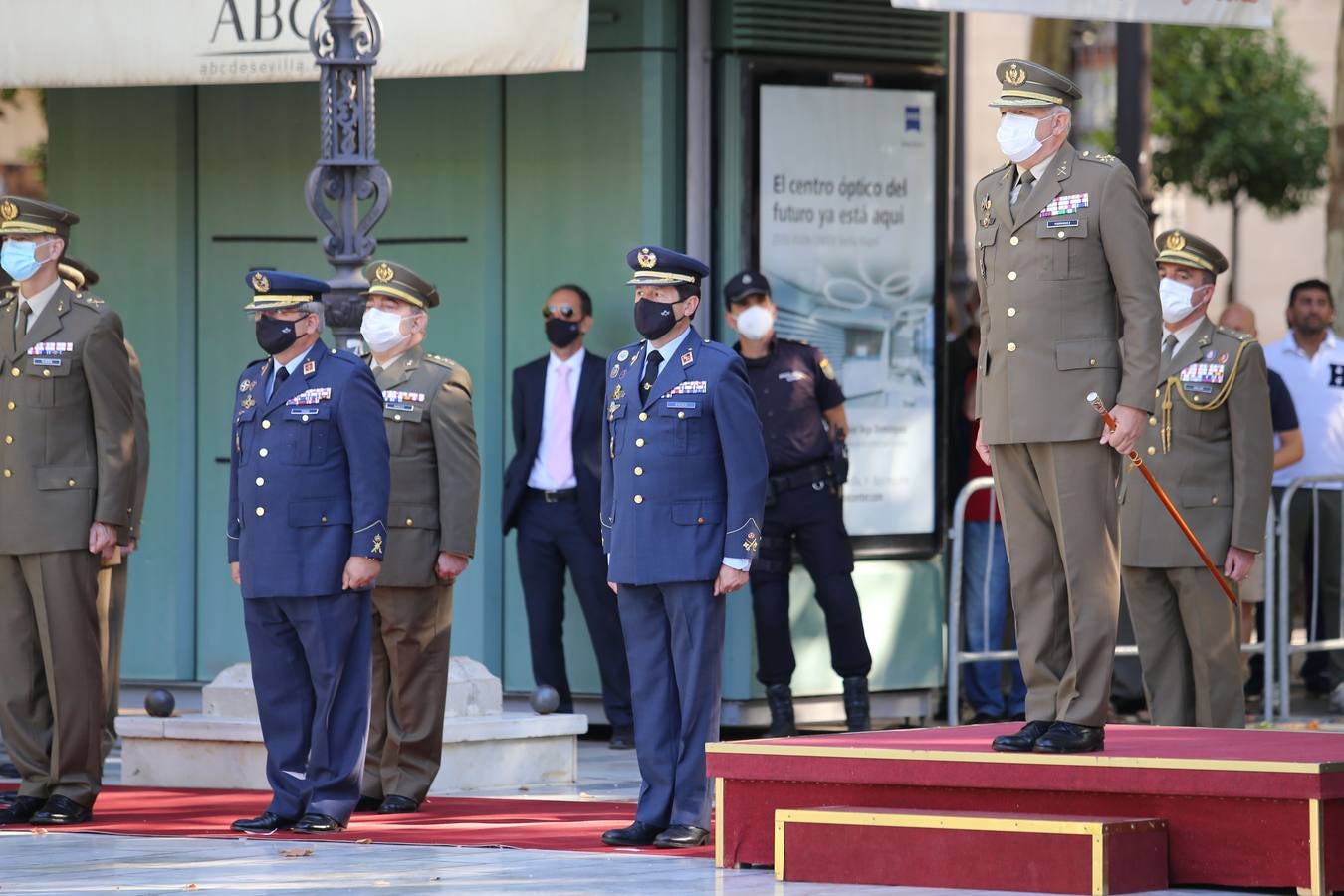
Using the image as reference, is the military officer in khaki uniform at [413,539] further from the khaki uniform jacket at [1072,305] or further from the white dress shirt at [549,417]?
the khaki uniform jacket at [1072,305]

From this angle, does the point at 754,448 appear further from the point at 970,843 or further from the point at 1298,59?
the point at 1298,59

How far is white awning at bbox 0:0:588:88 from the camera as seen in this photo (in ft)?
38.8

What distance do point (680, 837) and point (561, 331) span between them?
4183 mm

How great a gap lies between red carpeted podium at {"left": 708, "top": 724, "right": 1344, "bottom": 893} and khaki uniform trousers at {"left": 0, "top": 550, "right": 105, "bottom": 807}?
2.72 meters

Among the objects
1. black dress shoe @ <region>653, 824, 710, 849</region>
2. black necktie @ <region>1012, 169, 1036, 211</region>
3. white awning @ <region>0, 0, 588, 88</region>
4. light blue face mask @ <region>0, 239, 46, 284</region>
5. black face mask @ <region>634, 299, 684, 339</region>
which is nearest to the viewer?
black necktie @ <region>1012, 169, 1036, 211</region>

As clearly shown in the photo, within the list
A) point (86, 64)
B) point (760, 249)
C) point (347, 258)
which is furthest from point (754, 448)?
point (86, 64)

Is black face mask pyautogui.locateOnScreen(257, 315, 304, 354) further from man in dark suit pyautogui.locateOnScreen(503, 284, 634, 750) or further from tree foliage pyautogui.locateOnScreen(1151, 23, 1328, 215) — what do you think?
tree foliage pyautogui.locateOnScreen(1151, 23, 1328, 215)

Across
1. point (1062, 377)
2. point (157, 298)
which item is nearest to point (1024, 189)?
point (1062, 377)

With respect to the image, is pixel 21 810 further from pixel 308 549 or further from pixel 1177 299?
pixel 1177 299

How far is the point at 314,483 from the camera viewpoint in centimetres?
932

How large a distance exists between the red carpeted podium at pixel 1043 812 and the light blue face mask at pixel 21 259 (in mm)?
3366

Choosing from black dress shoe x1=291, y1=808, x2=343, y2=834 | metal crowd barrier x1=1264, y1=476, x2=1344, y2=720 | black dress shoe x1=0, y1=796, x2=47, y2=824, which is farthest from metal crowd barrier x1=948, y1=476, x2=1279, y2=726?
black dress shoe x1=0, y1=796, x2=47, y2=824

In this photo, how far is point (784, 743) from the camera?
325 inches

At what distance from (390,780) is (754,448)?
2.26 m
